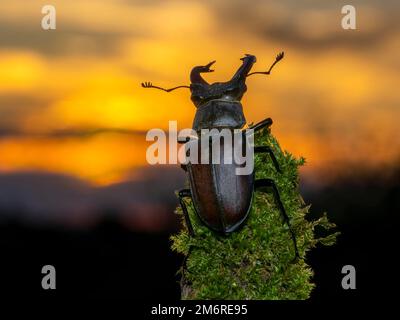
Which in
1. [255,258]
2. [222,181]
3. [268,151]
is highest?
[268,151]

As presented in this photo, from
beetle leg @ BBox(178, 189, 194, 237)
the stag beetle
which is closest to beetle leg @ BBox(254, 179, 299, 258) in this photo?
the stag beetle

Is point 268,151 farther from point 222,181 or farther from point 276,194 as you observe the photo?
point 222,181

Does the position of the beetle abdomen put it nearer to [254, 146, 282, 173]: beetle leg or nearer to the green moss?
A: the green moss

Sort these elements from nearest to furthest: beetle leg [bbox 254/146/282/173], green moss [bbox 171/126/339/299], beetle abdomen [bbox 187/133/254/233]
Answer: green moss [bbox 171/126/339/299]
beetle abdomen [bbox 187/133/254/233]
beetle leg [bbox 254/146/282/173]

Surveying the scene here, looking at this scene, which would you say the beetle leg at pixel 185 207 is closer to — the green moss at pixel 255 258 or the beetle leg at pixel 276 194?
the green moss at pixel 255 258

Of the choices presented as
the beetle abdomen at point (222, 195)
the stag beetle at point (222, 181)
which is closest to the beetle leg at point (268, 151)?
the stag beetle at point (222, 181)

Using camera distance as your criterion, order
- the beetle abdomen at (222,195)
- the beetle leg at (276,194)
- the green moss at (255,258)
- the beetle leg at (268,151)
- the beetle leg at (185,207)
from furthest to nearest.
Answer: the beetle leg at (268,151) → the beetle leg at (185,207) → the beetle leg at (276,194) → the beetle abdomen at (222,195) → the green moss at (255,258)

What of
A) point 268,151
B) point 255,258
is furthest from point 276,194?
point 255,258
